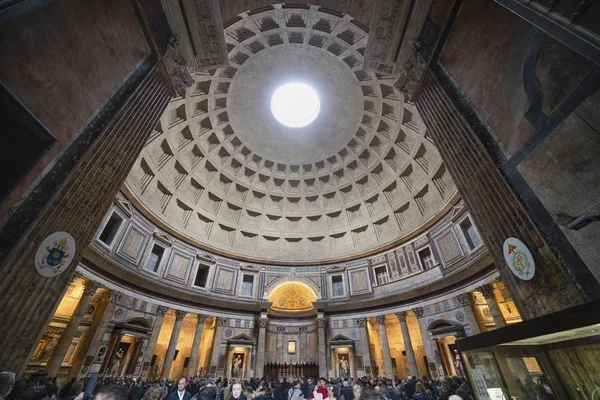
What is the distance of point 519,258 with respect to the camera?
5539mm

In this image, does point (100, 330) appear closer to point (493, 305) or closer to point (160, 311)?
point (160, 311)

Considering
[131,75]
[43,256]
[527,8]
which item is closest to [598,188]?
[527,8]

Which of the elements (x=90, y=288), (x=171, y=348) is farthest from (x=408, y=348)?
(x=90, y=288)

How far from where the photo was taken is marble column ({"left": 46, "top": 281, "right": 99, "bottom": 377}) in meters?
11.4

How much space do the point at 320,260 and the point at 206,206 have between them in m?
12.3

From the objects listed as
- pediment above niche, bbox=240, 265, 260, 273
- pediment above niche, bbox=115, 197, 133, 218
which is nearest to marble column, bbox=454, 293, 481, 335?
pediment above niche, bbox=240, 265, 260, 273

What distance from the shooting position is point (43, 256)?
4.72 metres

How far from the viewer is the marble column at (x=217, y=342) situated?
58.5 ft

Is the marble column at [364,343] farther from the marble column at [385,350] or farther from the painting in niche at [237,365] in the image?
the painting in niche at [237,365]

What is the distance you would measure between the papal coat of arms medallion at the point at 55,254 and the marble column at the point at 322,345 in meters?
19.2

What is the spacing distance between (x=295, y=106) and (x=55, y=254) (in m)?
23.4

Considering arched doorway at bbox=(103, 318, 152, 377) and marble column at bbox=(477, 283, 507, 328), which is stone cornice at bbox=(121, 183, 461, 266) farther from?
arched doorway at bbox=(103, 318, 152, 377)

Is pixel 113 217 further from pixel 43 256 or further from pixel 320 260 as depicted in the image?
pixel 320 260

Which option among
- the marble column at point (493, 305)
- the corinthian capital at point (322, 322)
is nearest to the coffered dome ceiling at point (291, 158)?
the corinthian capital at point (322, 322)
